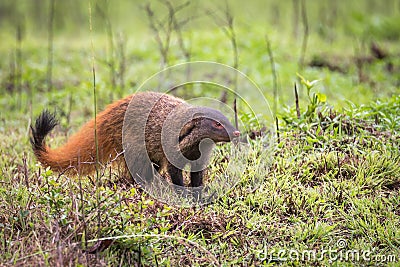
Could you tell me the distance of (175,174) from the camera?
381cm

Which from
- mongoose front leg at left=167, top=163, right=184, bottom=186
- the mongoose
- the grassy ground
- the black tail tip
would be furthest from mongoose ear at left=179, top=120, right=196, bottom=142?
the black tail tip

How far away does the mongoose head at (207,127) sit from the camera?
3.63 meters

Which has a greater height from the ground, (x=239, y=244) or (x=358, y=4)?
(x=358, y=4)

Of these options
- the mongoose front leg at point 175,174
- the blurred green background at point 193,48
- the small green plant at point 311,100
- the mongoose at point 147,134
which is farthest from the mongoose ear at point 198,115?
the blurred green background at point 193,48

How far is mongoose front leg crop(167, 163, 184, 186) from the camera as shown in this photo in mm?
3807

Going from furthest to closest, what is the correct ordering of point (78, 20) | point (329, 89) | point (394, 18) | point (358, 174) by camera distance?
point (78, 20), point (394, 18), point (329, 89), point (358, 174)

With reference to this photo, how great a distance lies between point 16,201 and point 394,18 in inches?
359

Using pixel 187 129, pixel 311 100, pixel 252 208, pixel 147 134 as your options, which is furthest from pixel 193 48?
pixel 252 208

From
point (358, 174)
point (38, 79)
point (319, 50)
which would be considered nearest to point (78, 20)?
point (38, 79)

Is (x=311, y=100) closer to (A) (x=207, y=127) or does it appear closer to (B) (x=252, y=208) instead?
(A) (x=207, y=127)

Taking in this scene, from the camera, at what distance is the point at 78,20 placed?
10922 millimetres

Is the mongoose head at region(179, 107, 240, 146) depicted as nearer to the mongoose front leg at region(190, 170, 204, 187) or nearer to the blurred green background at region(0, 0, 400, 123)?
the mongoose front leg at region(190, 170, 204, 187)

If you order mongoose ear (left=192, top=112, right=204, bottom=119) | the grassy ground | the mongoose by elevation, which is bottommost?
the grassy ground

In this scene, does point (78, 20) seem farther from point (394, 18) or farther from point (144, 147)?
point (144, 147)
